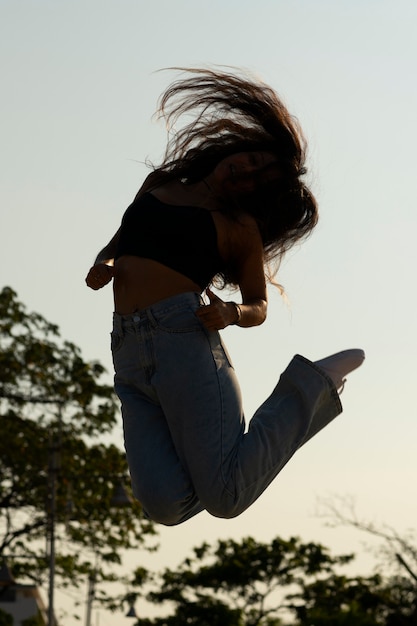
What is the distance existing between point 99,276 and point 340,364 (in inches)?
41.9

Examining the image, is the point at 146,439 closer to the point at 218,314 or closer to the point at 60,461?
the point at 218,314

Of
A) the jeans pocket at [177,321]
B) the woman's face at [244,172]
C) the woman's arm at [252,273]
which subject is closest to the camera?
the jeans pocket at [177,321]

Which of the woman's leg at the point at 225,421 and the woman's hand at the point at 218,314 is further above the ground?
the woman's hand at the point at 218,314

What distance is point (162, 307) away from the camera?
18.5ft

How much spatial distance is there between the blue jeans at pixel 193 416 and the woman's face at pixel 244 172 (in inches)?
19.9

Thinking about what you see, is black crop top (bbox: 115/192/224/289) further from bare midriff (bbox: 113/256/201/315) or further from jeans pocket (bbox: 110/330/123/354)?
jeans pocket (bbox: 110/330/123/354)

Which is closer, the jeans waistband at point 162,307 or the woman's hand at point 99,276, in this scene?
the woman's hand at point 99,276

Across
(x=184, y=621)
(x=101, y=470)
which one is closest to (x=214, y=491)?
(x=101, y=470)

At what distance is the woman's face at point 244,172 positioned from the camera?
5875 mm

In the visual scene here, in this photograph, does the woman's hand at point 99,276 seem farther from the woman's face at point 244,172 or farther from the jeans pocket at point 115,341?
the woman's face at point 244,172

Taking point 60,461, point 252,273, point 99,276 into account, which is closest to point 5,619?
point 60,461

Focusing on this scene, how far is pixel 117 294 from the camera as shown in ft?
19.2

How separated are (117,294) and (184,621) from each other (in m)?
31.1

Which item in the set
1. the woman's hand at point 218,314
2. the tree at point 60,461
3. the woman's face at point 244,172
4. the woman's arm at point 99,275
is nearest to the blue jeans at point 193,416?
the woman's hand at point 218,314
